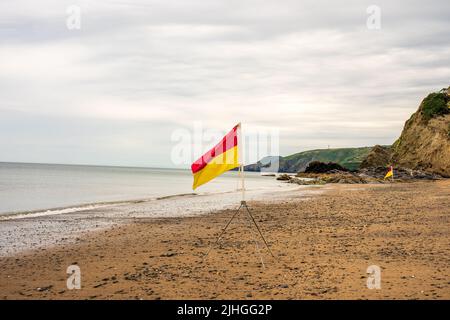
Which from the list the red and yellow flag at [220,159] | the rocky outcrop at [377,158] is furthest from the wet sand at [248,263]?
the rocky outcrop at [377,158]

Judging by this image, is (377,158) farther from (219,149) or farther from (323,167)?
(219,149)

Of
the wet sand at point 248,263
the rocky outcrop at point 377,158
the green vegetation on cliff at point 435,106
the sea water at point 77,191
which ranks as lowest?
the sea water at point 77,191

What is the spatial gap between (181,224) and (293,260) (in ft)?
25.8

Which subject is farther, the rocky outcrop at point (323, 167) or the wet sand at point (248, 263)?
the rocky outcrop at point (323, 167)

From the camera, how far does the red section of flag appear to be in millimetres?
9047

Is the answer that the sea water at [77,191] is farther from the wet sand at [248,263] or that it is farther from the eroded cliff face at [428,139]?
the eroded cliff face at [428,139]

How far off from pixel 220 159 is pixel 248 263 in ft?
8.31

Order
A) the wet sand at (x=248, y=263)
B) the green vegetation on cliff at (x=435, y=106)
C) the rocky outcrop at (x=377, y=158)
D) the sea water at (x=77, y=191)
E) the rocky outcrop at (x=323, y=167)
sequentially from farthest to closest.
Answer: the rocky outcrop at (x=323, y=167) < the rocky outcrop at (x=377, y=158) < the green vegetation on cliff at (x=435, y=106) < the sea water at (x=77, y=191) < the wet sand at (x=248, y=263)

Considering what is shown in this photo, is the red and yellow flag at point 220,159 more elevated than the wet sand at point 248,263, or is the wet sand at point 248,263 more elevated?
the red and yellow flag at point 220,159

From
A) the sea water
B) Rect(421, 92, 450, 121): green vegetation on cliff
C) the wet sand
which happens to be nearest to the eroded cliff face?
Rect(421, 92, 450, 121): green vegetation on cliff

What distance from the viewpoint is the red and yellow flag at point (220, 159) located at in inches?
355

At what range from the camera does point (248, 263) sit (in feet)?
30.7

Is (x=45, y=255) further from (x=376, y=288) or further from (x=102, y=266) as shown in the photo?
(x=376, y=288)

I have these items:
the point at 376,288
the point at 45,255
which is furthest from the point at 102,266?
the point at 376,288
